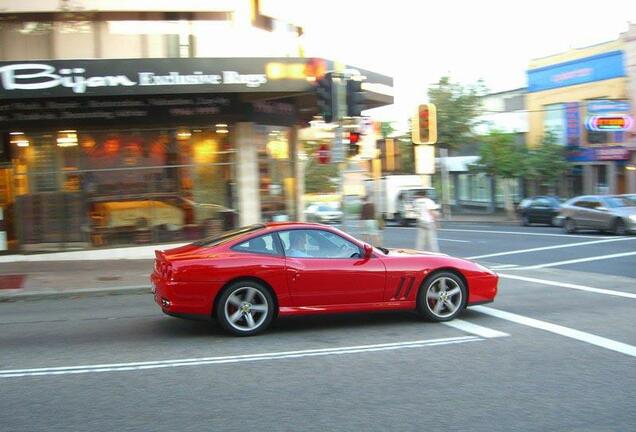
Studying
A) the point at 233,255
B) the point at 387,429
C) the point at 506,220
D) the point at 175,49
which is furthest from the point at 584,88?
the point at 387,429

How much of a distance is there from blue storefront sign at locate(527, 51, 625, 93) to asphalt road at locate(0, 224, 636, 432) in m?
28.4

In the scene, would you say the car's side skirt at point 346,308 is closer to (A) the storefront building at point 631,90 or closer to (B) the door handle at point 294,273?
(B) the door handle at point 294,273

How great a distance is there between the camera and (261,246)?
26.5 ft

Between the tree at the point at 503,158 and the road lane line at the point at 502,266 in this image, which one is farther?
the tree at the point at 503,158

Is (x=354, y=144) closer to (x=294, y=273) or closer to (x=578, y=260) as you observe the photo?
(x=578, y=260)

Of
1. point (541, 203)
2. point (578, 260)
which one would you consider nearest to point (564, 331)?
point (578, 260)

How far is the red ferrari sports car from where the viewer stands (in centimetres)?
767

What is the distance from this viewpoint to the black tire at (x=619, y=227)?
892 inches

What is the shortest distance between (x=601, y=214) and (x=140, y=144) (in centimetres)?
1607

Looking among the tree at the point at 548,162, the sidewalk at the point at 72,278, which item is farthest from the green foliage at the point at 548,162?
the sidewalk at the point at 72,278

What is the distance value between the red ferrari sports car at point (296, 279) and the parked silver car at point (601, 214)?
16.3 metres

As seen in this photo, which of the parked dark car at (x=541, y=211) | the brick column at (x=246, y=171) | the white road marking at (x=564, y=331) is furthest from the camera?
the parked dark car at (x=541, y=211)

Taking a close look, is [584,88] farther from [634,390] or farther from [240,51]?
[634,390]

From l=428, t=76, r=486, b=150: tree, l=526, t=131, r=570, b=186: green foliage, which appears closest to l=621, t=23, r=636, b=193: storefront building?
l=526, t=131, r=570, b=186: green foliage
